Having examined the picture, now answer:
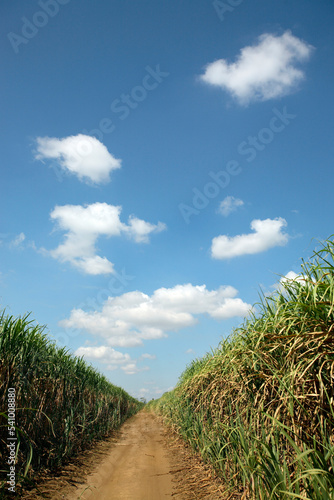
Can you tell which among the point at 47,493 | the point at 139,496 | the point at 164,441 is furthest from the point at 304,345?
the point at 164,441

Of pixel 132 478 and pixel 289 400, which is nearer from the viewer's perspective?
pixel 289 400

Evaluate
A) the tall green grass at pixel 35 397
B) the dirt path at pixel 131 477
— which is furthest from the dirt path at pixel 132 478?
the tall green grass at pixel 35 397

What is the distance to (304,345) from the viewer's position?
2.42 m

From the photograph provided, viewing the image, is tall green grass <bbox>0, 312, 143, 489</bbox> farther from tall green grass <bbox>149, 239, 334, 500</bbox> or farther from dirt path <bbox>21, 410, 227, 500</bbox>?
tall green grass <bbox>149, 239, 334, 500</bbox>

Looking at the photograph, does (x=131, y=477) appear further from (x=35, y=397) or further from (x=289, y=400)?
(x=289, y=400)

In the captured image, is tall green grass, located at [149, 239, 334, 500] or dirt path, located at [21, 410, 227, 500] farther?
dirt path, located at [21, 410, 227, 500]

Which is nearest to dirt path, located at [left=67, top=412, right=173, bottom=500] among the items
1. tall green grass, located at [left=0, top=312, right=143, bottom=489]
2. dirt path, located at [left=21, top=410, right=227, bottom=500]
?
dirt path, located at [left=21, top=410, right=227, bottom=500]

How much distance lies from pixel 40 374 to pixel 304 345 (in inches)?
167

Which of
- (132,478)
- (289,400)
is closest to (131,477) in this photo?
(132,478)

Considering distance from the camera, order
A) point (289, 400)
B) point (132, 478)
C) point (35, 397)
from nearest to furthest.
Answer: point (289, 400)
point (35, 397)
point (132, 478)

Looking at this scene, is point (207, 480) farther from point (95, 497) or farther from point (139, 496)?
point (95, 497)

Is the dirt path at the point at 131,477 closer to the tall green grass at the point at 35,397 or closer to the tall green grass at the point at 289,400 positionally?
the tall green grass at the point at 35,397

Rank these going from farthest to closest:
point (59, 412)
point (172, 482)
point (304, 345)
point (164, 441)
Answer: point (164, 441), point (59, 412), point (172, 482), point (304, 345)

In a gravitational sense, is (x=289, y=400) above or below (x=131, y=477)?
above
